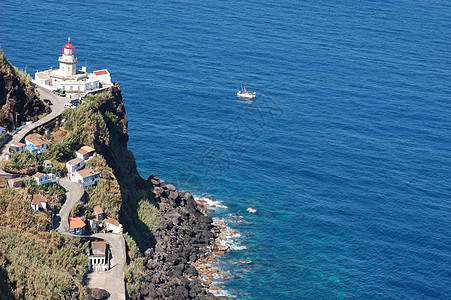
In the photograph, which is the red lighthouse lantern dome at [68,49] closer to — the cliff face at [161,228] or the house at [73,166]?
the cliff face at [161,228]

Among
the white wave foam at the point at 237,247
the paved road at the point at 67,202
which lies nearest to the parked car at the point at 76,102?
the paved road at the point at 67,202

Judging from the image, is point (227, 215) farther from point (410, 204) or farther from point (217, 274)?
point (410, 204)

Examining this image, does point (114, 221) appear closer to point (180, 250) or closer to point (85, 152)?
point (85, 152)

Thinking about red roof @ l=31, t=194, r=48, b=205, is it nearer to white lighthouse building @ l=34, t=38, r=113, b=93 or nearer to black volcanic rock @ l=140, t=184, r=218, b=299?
black volcanic rock @ l=140, t=184, r=218, b=299

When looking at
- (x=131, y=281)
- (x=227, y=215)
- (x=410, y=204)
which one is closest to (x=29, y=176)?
(x=131, y=281)

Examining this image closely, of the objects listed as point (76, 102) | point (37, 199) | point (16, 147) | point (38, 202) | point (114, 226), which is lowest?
point (38, 202)

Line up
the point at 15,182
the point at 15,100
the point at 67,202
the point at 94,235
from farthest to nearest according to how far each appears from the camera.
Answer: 1. the point at 15,100
2. the point at 67,202
3. the point at 94,235
4. the point at 15,182

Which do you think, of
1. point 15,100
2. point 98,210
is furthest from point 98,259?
point 15,100
